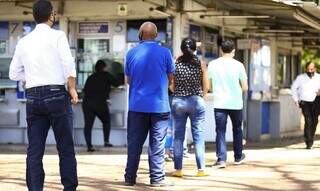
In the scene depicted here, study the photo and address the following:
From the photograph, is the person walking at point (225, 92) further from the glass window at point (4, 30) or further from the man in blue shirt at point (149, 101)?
the glass window at point (4, 30)

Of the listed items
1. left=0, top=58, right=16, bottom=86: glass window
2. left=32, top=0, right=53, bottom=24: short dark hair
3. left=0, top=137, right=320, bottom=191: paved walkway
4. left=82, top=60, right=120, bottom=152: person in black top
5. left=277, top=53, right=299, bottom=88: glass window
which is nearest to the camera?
left=32, top=0, right=53, bottom=24: short dark hair

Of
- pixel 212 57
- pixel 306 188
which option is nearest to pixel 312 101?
pixel 212 57

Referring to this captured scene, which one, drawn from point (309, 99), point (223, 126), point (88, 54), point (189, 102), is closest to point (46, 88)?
point (189, 102)

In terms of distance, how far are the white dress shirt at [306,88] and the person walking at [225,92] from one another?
3937 mm

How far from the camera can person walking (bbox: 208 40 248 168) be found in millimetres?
10016

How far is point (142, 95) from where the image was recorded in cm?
797

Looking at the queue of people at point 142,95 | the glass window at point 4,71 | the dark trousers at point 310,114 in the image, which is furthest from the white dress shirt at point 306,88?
the glass window at point 4,71

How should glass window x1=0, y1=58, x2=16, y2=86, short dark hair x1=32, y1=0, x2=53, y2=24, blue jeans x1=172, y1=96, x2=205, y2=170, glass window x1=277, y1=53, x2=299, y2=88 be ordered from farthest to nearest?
glass window x1=277, y1=53, x2=299, y2=88
glass window x1=0, y1=58, x2=16, y2=86
blue jeans x1=172, y1=96, x2=205, y2=170
short dark hair x1=32, y1=0, x2=53, y2=24

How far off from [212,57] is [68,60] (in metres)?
9.31

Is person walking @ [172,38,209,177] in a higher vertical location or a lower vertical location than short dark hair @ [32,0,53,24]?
lower

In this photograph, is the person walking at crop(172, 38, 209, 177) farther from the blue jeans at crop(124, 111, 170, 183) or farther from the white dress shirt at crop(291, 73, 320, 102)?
the white dress shirt at crop(291, 73, 320, 102)

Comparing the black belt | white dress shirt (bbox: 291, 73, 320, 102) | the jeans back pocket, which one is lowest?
white dress shirt (bbox: 291, 73, 320, 102)

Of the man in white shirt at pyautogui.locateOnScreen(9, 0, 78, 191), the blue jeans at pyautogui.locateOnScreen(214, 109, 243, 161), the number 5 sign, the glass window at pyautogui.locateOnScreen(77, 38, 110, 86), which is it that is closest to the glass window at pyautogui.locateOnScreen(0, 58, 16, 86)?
the glass window at pyautogui.locateOnScreen(77, 38, 110, 86)

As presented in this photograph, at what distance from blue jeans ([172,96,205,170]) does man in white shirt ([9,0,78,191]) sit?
8.71 feet
